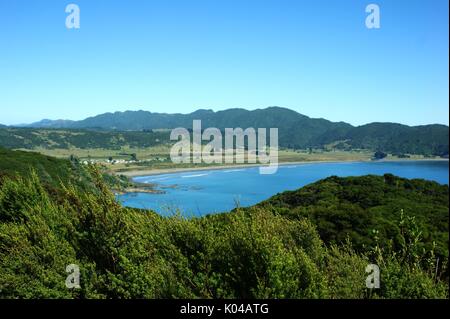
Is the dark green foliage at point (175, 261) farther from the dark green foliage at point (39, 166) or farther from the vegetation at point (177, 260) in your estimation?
the dark green foliage at point (39, 166)

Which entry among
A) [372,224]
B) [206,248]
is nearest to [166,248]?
[206,248]

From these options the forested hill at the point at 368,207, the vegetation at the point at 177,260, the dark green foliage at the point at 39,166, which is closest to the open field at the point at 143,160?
the dark green foliage at the point at 39,166

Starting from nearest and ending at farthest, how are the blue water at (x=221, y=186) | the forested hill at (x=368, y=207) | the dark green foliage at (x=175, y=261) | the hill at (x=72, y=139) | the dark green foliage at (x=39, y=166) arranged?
the dark green foliage at (x=175, y=261)
the forested hill at (x=368, y=207)
the dark green foliage at (x=39, y=166)
the blue water at (x=221, y=186)
the hill at (x=72, y=139)

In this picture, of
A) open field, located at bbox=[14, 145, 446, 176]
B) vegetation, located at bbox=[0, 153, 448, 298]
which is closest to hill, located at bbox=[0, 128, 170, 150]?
open field, located at bbox=[14, 145, 446, 176]

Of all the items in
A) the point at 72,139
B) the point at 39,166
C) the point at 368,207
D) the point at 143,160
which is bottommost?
the point at 143,160

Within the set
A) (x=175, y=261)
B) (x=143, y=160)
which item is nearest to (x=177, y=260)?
(x=175, y=261)

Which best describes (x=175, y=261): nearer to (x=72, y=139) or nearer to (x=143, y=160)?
(x=143, y=160)

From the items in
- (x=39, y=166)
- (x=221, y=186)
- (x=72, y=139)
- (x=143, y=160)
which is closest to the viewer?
(x=39, y=166)

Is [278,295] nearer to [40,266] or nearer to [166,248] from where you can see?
[166,248]

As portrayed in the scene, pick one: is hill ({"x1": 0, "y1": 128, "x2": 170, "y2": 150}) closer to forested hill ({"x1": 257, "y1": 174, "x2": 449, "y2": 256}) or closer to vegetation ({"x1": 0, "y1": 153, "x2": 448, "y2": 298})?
forested hill ({"x1": 257, "y1": 174, "x2": 449, "y2": 256})
